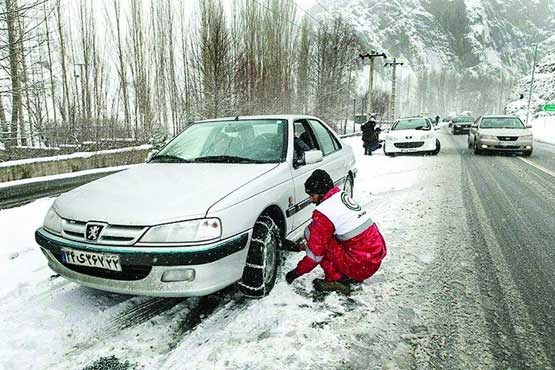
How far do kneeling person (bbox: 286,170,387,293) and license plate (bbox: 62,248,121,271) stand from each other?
143 cm

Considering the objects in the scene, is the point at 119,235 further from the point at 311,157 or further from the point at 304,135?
the point at 304,135

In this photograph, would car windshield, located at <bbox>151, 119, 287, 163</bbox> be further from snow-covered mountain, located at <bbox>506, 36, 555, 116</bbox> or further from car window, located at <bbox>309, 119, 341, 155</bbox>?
snow-covered mountain, located at <bbox>506, 36, 555, 116</bbox>

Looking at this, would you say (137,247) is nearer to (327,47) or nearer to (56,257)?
(56,257)

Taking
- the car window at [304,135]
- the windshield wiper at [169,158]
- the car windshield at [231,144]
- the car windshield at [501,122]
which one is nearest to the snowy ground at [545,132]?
the car windshield at [501,122]

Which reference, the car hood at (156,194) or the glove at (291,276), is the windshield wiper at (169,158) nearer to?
the car hood at (156,194)

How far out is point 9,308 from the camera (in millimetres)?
2910

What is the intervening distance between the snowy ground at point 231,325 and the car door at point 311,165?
0.53 metres

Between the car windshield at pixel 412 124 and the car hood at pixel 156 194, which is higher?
the car windshield at pixel 412 124

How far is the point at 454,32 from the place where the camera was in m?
172

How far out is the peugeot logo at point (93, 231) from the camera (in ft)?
8.05

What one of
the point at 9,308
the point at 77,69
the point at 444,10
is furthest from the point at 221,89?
the point at 444,10

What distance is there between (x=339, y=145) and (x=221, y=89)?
42.2 ft

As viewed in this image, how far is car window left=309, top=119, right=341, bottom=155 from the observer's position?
4633 mm

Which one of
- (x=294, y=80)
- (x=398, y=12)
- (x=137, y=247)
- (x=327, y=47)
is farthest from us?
(x=398, y=12)
